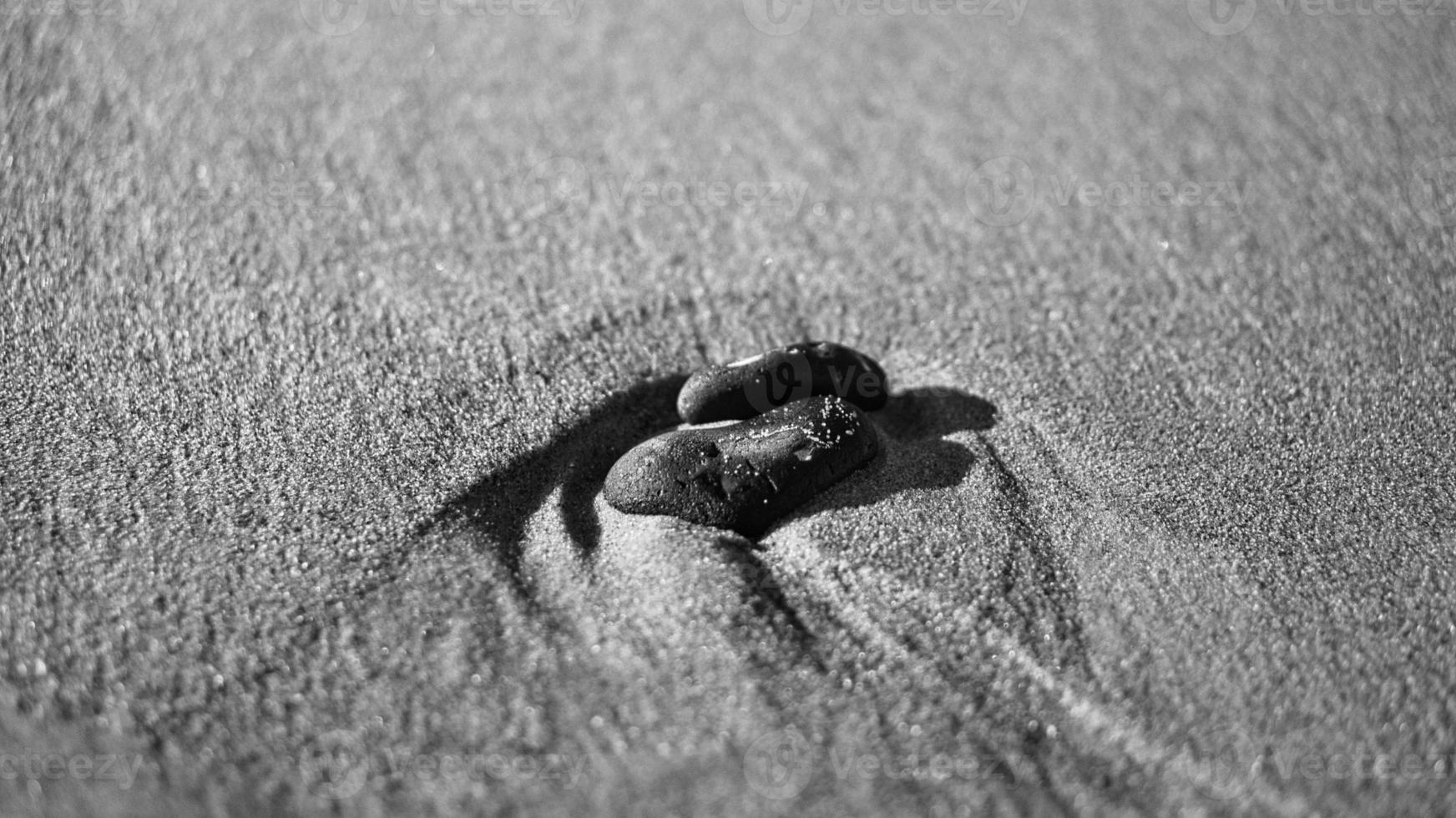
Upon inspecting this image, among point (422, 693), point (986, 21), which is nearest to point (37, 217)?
point (422, 693)

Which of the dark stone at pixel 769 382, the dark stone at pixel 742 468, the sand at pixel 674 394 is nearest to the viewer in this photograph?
the sand at pixel 674 394

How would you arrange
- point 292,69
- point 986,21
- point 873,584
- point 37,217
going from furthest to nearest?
point 986,21 → point 292,69 → point 37,217 → point 873,584

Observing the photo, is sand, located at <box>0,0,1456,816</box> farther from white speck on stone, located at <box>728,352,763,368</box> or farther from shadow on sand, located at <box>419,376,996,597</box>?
white speck on stone, located at <box>728,352,763,368</box>

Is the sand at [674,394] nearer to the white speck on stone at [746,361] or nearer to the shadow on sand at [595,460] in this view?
the shadow on sand at [595,460]

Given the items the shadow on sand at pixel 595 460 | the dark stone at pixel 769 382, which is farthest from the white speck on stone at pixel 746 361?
the shadow on sand at pixel 595 460

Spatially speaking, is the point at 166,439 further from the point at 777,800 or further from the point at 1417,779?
the point at 1417,779

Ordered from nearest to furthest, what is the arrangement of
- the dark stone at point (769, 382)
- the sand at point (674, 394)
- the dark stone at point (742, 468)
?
1. the sand at point (674, 394)
2. the dark stone at point (742, 468)
3. the dark stone at point (769, 382)

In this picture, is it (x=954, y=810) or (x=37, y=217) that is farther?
(x=37, y=217)
